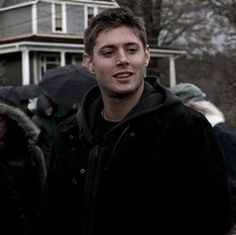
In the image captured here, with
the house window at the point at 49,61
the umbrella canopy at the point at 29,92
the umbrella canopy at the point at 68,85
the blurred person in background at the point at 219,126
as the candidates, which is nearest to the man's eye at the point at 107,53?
the blurred person in background at the point at 219,126

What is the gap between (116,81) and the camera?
2934 mm

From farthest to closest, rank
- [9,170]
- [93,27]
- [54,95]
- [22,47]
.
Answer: [22,47] → [54,95] → [9,170] → [93,27]

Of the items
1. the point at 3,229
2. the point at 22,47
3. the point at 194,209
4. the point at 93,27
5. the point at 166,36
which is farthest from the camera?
the point at 166,36

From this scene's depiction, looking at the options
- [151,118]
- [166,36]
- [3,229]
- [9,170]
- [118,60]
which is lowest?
[3,229]

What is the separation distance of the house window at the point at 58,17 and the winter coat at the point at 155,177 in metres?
35.0

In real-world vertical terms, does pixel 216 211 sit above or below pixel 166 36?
below

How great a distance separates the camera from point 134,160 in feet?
9.44

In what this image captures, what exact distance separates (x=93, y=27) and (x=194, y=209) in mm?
896

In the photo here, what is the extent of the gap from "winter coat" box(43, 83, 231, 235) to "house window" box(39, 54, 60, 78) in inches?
1280

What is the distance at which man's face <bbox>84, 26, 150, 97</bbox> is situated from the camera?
9.57 ft

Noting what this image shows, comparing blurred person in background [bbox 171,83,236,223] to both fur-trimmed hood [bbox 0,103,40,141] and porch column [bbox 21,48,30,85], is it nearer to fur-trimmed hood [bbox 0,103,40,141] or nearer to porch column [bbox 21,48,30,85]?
fur-trimmed hood [bbox 0,103,40,141]

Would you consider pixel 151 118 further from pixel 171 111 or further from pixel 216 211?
pixel 216 211

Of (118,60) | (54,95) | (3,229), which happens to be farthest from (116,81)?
(54,95)

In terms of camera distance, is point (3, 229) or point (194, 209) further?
point (3, 229)
